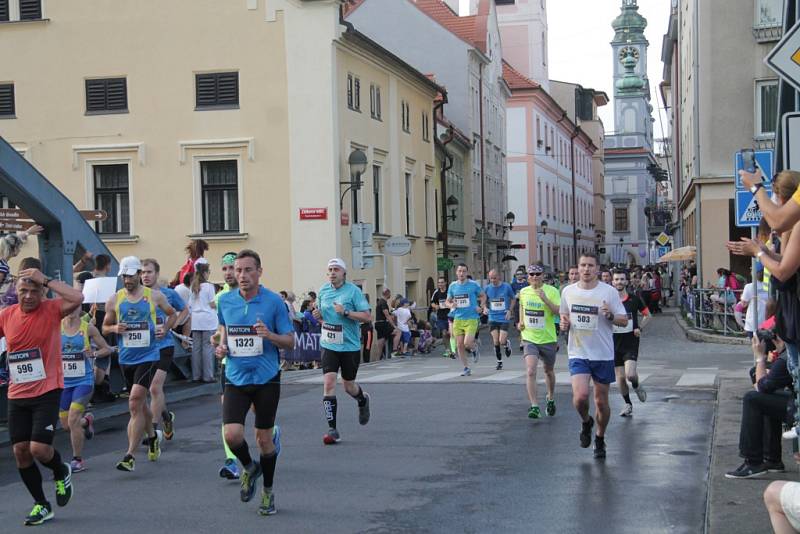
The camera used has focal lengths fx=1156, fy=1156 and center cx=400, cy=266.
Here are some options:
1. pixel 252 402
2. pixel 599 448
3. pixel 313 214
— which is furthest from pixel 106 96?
pixel 252 402

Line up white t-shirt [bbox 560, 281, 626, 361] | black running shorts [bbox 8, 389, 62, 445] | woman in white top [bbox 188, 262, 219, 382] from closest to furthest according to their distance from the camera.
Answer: black running shorts [bbox 8, 389, 62, 445] < white t-shirt [bbox 560, 281, 626, 361] < woman in white top [bbox 188, 262, 219, 382]

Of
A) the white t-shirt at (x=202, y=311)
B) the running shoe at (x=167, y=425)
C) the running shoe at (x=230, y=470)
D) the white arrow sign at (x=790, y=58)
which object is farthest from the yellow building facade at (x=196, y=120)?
the white arrow sign at (x=790, y=58)

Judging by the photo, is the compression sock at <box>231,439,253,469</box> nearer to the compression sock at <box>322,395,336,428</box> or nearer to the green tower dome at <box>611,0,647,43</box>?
the compression sock at <box>322,395,336,428</box>

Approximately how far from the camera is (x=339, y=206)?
30078 mm

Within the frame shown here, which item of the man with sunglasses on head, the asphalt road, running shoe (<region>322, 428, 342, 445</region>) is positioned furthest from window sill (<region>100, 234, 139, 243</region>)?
running shoe (<region>322, 428, 342, 445</region>)

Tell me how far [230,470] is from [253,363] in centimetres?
162

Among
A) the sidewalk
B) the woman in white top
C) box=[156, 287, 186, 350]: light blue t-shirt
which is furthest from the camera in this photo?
the woman in white top

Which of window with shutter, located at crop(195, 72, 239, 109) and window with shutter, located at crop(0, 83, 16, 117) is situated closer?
window with shutter, located at crop(195, 72, 239, 109)

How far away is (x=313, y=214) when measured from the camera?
2992 centimetres

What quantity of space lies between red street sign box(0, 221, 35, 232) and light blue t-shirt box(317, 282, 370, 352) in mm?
5719

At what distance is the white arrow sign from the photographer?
22.1 feet

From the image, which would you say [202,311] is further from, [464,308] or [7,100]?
[7,100]

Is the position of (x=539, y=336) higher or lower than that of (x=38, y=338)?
lower

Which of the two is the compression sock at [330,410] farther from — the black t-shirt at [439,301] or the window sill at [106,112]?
the window sill at [106,112]
